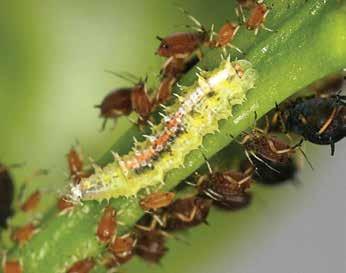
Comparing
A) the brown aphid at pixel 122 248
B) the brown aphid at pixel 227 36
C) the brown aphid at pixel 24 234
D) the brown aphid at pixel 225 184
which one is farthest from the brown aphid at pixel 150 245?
the brown aphid at pixel 227 36

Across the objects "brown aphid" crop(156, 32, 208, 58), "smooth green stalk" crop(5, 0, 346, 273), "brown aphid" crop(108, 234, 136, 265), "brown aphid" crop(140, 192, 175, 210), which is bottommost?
"brown aphid" crop(108, 234, 136, 265)

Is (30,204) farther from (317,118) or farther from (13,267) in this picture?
(317,118)

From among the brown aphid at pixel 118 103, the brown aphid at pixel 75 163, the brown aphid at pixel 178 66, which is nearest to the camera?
the brown aphid at pixel 178 66

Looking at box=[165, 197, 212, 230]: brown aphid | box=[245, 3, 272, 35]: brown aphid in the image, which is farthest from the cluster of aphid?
box=[165, 197, 212, 230]: brown aphid

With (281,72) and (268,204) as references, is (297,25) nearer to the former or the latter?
(281,72)

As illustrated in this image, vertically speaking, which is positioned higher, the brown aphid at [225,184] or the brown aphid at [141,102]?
the brown aphid at [141,102]

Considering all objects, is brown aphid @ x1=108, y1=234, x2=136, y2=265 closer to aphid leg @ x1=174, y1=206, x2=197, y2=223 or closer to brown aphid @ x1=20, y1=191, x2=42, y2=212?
aphid leg @ x1=174, y1=206, x2=197, y2=223

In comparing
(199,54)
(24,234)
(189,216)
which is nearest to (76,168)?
(24,234)

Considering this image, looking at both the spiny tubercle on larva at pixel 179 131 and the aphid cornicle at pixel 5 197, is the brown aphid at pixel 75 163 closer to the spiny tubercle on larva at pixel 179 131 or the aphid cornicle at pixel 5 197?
the aphid cornicle at pixel 5 197
